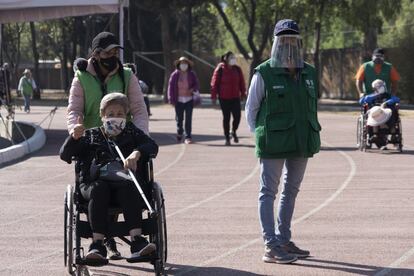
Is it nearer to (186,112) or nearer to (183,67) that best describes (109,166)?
(183,67)

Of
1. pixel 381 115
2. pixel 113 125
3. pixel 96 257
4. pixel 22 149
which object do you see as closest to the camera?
pixel 96 257

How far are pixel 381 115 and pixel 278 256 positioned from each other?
405 inches

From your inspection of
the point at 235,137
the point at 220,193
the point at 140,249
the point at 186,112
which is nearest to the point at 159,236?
the point at 140,249

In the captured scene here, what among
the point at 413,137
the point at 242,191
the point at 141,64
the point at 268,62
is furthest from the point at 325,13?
the point at 268,62

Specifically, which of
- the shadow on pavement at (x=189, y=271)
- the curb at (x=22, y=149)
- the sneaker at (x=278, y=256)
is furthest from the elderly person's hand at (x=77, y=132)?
the curb at (x=22, y=149)

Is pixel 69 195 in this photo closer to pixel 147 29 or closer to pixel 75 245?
pixel 75 245

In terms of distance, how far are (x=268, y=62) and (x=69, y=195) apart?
6.86 feet

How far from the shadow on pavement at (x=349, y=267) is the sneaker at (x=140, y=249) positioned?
166cm

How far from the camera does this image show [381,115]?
18.6 meters

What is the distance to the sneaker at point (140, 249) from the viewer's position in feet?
24.8

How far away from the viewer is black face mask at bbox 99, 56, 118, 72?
28.5 feet

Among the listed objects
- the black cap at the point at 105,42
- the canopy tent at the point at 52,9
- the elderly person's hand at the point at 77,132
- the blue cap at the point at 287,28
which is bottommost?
the elderly person's hand at the point at 77,132

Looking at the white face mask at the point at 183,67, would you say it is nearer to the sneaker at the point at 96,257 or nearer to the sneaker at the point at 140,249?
the sneaker at the point at 140,249

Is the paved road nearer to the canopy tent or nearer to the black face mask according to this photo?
the black face mask
